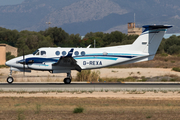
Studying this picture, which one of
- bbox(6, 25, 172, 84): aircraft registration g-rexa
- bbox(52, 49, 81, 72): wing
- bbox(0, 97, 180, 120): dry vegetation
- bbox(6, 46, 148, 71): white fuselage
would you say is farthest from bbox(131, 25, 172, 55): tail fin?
bbox(0, 97, 180, 120): dry vegetation

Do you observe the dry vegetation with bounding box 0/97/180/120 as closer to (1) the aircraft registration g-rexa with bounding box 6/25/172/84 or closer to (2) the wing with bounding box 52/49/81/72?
(2) the wing with bounding box 52/49/81/72

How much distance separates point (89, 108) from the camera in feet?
46.0

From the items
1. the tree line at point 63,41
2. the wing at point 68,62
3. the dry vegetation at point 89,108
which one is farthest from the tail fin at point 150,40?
the tree line at point 63,41

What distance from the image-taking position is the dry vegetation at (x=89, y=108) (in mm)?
12086

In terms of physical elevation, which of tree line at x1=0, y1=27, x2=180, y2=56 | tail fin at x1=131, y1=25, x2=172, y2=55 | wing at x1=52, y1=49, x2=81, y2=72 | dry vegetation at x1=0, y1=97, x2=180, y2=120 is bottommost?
dry vegetation at x1=0, y1=97, x2=180, y2=120

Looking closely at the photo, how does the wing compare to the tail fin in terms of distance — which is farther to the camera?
the tail fin

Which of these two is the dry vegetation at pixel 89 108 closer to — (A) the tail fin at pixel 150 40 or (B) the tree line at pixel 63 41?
(A) the tail fin at pixel 150 40

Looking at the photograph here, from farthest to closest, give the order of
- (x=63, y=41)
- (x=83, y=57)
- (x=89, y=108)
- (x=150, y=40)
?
1. (x=63, y=41)
2. (x=150, y=40)
3. (x=83, y=57)
4. (x=89, y=108)

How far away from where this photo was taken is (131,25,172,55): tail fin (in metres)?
26.7

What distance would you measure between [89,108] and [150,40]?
1462 cm

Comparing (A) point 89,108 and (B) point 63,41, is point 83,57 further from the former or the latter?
(B) point 63,41

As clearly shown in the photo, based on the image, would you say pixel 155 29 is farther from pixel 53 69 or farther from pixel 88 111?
pixel 88 111

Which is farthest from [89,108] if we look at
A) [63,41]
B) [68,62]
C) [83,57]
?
[63,41]

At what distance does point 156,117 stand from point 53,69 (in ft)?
48.5
